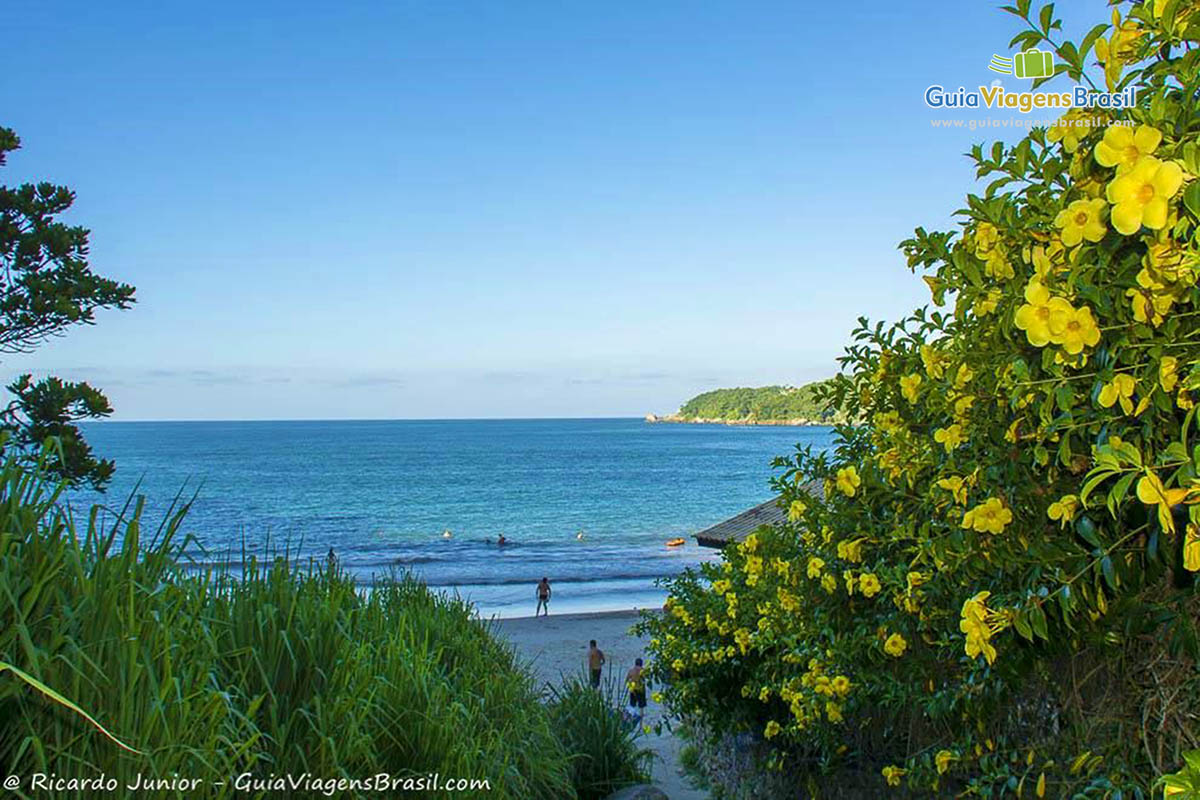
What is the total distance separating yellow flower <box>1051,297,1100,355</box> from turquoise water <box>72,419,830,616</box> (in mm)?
2513

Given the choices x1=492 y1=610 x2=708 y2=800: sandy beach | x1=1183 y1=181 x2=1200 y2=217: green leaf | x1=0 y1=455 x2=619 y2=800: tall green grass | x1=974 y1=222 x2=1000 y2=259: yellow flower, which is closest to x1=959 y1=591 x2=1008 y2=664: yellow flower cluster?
x1=974 y1=222 x2=1000 y2=259: yellow flower

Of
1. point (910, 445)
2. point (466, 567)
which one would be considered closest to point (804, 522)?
point (910, 445)

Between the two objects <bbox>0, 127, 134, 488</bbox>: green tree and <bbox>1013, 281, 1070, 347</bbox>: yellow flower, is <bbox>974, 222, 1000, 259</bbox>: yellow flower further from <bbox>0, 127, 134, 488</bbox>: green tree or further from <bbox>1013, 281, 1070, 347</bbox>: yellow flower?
<bbox>0, 127, 134, 488</bbox>: green tree

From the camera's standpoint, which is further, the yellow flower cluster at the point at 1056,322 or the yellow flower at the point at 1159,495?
the yellow flower cluster at the point at 1056,322

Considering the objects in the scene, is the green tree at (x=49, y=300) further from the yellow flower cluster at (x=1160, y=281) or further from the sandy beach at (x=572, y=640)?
the yellow flower cluster at (x=1160, y=281)

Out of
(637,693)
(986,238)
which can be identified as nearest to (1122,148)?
(986,238)

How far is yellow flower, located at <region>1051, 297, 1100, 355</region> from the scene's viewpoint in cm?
141

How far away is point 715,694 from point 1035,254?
15.6 feet

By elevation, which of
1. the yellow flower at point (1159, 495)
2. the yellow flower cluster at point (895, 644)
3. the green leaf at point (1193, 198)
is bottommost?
the yellow flower cluster at point (895, 644)

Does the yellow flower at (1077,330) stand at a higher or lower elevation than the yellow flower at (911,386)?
higher

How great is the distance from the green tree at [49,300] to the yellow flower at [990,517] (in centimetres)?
1244

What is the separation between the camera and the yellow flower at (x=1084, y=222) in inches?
54.5

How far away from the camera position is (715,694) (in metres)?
5.75

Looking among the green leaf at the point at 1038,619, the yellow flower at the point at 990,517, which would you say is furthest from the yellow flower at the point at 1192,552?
the yellow flower at the point at 990,517
